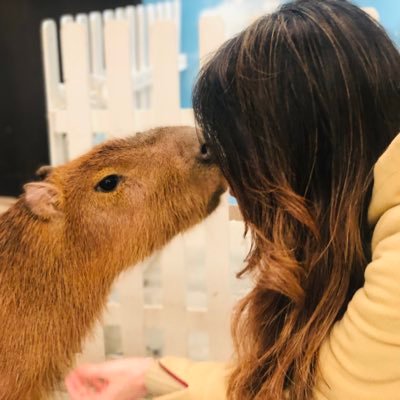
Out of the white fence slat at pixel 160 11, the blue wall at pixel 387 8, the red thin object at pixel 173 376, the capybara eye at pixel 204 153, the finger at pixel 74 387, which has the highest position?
the blue wall at pixel 387 8

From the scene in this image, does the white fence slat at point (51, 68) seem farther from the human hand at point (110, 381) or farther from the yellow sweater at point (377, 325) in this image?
the yellow sweater at point (377, 325)

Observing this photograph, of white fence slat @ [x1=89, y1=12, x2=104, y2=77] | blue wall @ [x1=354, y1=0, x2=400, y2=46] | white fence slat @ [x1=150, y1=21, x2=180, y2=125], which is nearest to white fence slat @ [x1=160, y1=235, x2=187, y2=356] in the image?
white fence slat @ [x1=150, y1=21, x2=180, y2=125]

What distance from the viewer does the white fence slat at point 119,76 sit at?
165cm

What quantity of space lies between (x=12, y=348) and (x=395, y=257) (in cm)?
68

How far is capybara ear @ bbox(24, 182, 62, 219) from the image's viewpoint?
110 centimetres

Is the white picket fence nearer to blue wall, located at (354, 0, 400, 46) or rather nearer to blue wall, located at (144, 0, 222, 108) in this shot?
blue wall, located at (354, 0, 400, 46)

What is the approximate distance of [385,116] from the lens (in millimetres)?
906

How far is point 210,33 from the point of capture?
62.3 inches

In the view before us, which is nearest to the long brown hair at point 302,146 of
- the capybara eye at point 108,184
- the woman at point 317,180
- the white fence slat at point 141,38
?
the woman at point 317,180

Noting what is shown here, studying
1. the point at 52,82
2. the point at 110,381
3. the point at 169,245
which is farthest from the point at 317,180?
the point at 52,82

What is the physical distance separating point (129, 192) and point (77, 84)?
27.6 inches

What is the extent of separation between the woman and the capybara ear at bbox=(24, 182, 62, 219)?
0.33 metres

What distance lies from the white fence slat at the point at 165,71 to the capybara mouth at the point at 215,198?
538 mm

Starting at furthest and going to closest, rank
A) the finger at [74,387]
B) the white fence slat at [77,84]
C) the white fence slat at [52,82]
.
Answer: the white fence slat at [52,82]
the white fence slat at [77,84]
the finger at [74,387]
